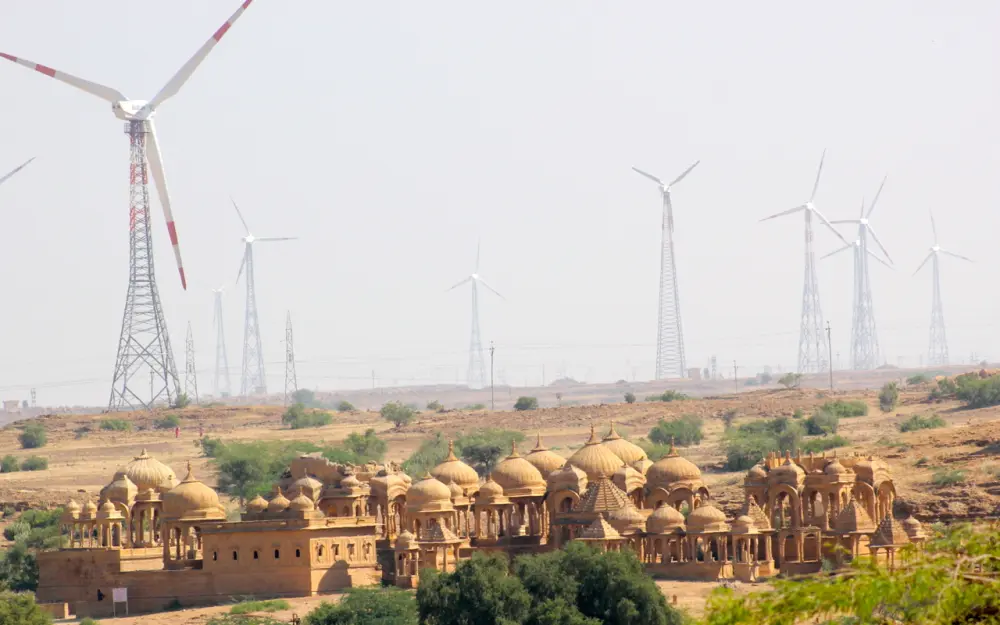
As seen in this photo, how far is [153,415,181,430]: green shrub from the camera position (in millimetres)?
132125

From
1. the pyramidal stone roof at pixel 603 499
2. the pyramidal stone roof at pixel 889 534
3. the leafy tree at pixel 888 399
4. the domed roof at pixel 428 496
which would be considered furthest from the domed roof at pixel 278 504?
the leafy tree at pixel 888 399

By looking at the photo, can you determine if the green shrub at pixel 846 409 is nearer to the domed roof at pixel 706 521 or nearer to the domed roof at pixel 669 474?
the domed roof at pixel 669 474

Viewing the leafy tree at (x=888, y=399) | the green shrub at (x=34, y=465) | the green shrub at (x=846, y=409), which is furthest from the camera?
the leafy tree at (x=888, y=399)

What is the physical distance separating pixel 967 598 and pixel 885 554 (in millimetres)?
38587

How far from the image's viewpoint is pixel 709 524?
65.8m

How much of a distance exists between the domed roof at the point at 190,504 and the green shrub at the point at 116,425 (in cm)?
5882

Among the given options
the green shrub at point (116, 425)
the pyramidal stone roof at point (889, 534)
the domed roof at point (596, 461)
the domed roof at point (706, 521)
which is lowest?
the pyramidal stone roof at point (889, 534)

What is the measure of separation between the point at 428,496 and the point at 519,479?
12.4 ft

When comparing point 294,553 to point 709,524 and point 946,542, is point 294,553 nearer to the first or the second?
point 709,524

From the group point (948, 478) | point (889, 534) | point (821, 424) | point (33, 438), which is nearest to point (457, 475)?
point (948, 478)

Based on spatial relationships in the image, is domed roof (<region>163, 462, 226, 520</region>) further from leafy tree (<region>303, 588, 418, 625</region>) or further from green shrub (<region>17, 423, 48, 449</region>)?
green shrub (<region>17, 423, 48, 449</region>)

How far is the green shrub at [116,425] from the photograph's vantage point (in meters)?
130

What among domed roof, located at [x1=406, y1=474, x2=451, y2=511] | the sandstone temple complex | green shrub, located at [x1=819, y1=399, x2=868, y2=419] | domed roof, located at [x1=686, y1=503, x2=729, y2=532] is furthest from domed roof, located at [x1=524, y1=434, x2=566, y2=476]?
green shrub, located at [x1=819, y1=399, x2=868, y2=419]

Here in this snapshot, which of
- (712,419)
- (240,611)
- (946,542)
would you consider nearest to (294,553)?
(240,611)
